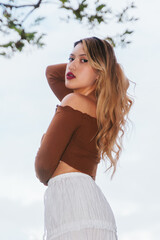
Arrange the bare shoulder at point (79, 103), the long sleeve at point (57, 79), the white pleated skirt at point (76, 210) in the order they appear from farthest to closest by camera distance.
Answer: the long sleeve at point (57, 79), the bare shoulder at point (79, 103), the white pleated skirt at point (76, 210)

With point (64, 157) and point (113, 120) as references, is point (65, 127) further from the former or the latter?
point (113, 120)

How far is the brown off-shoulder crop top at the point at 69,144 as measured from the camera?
3.29 m

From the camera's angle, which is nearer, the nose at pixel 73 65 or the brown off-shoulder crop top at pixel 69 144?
the brown off-shoulder crop top at pixel 69 144

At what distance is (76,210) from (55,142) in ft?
1.72

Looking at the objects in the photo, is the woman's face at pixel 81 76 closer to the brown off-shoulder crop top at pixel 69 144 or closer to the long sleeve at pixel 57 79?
the brown off-shoulder crop top at pixel 69 144

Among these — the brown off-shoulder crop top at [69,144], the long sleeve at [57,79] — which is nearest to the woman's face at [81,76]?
the brown off-shoulder crop top at [69,144]

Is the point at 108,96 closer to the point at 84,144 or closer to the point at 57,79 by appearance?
the point at 84,144

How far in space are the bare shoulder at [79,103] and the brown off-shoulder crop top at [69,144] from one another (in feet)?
0.13

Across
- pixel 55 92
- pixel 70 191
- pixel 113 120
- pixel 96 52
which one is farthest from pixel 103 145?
pixel 55 92

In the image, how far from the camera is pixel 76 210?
3.19 m

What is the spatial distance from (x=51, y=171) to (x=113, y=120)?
0.74m

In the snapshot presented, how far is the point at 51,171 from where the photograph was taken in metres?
3.32

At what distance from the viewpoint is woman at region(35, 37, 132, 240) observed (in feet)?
10.5

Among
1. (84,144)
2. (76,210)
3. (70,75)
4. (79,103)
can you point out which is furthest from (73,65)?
(76,210)
